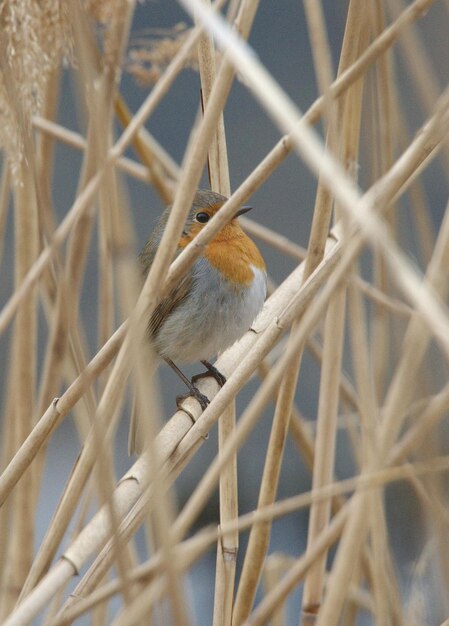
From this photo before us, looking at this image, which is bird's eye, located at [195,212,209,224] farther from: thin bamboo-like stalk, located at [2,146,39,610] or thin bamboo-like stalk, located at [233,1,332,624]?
thin bamboo-like stalk, located at [233,1,332,624]

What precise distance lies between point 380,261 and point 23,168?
71 cm

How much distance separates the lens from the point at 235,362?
6.10ft

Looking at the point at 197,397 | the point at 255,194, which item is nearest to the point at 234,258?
the point at 197,397

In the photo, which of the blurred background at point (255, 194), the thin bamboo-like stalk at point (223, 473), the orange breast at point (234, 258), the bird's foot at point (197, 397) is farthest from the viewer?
the blurred background at point (255, 194)

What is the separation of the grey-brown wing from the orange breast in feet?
0.25

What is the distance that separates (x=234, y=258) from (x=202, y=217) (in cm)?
15

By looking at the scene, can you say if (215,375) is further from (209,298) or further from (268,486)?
(268,486)

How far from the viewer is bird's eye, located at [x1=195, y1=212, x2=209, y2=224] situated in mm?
2137

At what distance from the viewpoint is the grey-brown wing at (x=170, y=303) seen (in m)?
2.08

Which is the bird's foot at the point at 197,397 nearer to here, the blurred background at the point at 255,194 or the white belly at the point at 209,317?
the white belly at the point at 209,317

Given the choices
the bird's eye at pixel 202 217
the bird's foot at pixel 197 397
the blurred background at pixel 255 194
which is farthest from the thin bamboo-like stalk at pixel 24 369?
the blurred background at pixel 255 194

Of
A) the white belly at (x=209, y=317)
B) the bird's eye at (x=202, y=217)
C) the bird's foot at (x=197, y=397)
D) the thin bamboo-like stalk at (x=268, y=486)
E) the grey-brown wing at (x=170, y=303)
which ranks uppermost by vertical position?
the bird's eye at (x=202, y=217)

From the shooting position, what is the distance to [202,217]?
214 cm

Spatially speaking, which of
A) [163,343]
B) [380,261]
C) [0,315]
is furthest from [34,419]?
[380,261]
